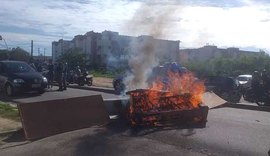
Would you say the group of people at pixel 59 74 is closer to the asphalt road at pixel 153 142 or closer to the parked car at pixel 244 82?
the parked car at pixel 244 82

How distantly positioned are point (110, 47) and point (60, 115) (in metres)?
16.2

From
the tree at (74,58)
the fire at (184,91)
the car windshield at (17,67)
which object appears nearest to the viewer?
the fire at (184,91)

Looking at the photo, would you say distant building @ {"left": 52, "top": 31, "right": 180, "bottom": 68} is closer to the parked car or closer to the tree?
the tree

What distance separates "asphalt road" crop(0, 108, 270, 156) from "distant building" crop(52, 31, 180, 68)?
15.0 feet

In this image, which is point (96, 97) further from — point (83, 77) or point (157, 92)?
point (83, 77)

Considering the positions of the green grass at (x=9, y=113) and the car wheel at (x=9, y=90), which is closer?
the green grass at (x=9, y=113)

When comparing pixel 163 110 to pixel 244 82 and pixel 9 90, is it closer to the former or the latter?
pixel 9 90

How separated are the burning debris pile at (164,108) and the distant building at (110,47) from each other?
3.10 meters

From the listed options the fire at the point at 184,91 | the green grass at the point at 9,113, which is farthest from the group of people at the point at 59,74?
the fire at the point at 184,91

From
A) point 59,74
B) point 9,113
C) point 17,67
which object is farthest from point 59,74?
point 9,113

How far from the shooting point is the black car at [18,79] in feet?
61.0

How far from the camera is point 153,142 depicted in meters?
8.28

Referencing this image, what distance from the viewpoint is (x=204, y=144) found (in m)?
8.15

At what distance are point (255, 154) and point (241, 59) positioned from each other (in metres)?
46.3
